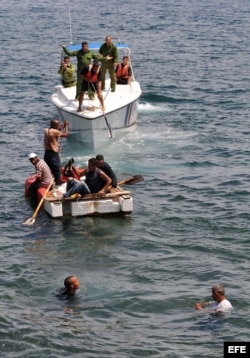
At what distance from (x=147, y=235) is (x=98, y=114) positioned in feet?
20.5

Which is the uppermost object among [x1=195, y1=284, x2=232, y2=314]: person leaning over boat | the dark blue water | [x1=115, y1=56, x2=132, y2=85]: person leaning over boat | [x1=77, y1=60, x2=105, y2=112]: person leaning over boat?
[x1=77, y1=60, x2=105, y2=112]: person leaning over boat

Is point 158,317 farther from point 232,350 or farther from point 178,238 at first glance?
point 178,238

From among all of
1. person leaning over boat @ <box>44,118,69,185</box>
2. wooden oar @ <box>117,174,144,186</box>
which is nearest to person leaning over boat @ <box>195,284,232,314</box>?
wooden oar @ <box>117,174,144,186</box>

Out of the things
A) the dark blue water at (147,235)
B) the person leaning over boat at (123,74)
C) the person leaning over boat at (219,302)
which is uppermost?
the person leaning over boat at (123,74)

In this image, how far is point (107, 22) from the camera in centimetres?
5744

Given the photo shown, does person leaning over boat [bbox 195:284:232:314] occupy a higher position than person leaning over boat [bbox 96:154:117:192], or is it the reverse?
person leaning over boat [bbox 96:154:117:192]

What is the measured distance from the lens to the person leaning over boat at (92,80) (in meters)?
24.7

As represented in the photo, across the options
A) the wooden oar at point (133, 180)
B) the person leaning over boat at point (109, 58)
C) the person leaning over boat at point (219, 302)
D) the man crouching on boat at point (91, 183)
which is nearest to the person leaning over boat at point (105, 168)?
the man crouching on boat at point (91, 183)

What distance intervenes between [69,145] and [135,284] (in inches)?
388

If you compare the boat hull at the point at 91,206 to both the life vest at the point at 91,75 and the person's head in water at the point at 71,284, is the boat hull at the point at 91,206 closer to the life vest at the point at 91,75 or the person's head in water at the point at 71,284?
the person's head in water at the point at 71,284

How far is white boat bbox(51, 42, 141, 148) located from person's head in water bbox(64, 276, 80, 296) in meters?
9.37

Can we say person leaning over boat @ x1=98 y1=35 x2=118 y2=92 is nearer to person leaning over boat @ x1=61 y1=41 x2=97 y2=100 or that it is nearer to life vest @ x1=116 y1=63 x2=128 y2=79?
person leaning over boat @ x1=61 y1=41 x2=97 y2=100

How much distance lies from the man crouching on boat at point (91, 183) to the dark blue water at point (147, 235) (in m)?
0.64

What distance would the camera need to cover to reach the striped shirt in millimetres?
20172
